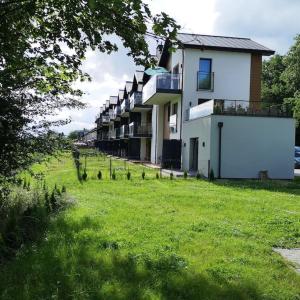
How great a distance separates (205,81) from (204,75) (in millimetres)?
351

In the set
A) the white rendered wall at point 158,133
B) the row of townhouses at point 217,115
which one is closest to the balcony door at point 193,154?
the row of townhouses at point 217,115

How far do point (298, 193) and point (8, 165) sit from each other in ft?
35.2

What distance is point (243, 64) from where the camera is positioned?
27.9 metres

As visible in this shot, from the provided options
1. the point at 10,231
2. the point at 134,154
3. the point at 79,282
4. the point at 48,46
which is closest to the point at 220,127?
the point at 48,46

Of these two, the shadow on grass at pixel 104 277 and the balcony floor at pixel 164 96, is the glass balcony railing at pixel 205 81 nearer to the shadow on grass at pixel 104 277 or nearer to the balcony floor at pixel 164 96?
the balcony floor at pixel 164 96

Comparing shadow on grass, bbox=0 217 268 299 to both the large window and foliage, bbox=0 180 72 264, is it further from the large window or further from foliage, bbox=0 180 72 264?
the large window

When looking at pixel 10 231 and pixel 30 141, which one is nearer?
pixel 10 231

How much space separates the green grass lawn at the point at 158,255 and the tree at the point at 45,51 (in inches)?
64.5

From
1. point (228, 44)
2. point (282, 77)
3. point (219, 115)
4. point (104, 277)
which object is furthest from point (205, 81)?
point (282, 77)

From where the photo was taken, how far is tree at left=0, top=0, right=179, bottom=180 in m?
6.80

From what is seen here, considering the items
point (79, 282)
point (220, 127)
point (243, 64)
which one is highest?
point (243, 64)

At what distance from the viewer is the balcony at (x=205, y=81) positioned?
27484 millimetres

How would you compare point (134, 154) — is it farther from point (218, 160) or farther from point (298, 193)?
point (298, 193)

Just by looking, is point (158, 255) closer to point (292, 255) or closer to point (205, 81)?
point (292, 255)
